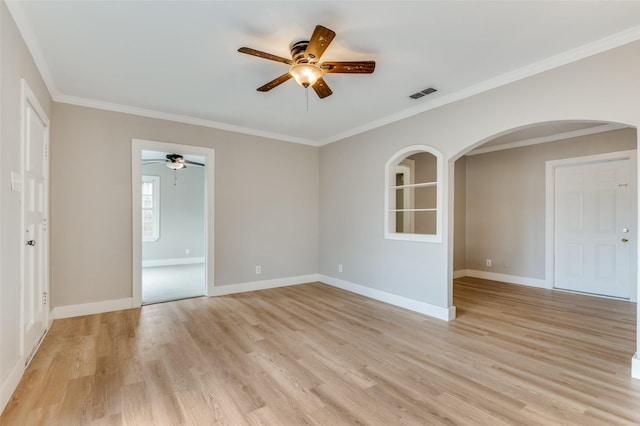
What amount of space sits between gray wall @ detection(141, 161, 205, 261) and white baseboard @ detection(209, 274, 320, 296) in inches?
151

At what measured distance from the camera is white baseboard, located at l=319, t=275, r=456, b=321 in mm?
3664

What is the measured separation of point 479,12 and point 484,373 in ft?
8.88

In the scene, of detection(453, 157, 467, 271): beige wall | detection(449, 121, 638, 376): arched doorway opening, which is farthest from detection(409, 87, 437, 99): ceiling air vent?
detection(453, 157, 467, 271): beige wall

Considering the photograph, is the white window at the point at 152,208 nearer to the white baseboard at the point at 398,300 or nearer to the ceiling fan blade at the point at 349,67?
the white baseboard at the point at 398,300

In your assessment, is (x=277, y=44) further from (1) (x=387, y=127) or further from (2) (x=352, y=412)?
(2) (x=352, y=412)

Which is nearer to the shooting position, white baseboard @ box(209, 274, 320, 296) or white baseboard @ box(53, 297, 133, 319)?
white baseboard @ box(53, 297, 133, 319)

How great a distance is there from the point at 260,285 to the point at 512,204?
15.9 ft

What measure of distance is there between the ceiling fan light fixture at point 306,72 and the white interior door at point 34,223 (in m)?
2.11

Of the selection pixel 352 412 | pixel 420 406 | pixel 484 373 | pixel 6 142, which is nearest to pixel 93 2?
pixel 6 142

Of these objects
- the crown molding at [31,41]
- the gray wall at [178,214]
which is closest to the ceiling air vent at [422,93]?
the crown molding at [31,41]

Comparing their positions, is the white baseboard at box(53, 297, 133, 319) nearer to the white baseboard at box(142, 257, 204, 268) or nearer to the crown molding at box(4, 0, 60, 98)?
the crown molding at box(4, 0, 60, 98)

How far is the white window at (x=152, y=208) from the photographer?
7.60 m

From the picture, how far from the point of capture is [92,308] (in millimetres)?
3799

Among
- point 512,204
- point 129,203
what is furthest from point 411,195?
point 129,203
